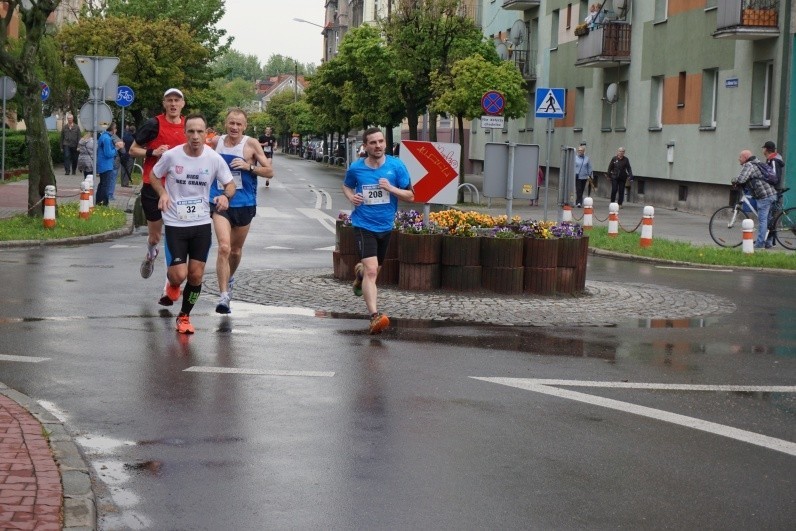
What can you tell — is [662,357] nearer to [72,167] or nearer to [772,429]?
[772,429]

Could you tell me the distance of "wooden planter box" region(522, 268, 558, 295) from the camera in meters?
14.6

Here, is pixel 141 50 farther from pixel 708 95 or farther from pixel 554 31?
pixel 708 95

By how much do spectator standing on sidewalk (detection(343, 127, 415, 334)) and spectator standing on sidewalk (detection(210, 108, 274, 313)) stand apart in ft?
2.91

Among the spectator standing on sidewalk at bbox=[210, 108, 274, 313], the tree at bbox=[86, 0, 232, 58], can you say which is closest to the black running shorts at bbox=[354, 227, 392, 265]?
the spectator standing on sidewalk at bbox=[210, 108, 274, 313]

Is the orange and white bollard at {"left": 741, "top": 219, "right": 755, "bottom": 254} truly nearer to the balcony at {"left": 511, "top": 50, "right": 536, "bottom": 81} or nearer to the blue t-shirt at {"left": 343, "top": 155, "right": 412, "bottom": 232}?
the blue t-shirt at {"left": 343, "top": 155, "right": 412, "bottom": 232}

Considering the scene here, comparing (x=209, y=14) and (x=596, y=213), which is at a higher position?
(x=209, y=14)

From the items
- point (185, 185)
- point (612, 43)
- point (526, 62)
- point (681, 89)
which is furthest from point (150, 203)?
point (526, 62)

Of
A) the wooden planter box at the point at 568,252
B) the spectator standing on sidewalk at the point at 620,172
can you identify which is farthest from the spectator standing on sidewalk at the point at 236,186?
the spectator standing on sidewalk at the point at 620,172

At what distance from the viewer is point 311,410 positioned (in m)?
7.75

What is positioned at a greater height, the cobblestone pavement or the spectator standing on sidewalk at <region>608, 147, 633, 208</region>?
the spectator standing on sidewalk at <region>608, 147, 633, 208</region>

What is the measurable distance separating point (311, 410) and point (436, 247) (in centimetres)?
686

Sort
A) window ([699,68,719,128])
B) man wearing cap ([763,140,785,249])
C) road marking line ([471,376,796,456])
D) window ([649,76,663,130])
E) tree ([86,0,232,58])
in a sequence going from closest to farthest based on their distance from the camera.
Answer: road marking line ([471,376,796,456]), man wearing cap ([763,140,785,249]), window ([699,68,719,128]), window ([649,76,663,130]), tree ([86,0,232,58])

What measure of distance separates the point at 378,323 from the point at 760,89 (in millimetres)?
23393

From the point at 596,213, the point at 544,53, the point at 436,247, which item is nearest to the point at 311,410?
the point at 436,247
